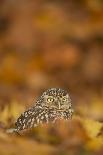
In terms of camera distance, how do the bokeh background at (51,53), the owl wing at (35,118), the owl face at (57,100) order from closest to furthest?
the owl wing at (35,118), the owl face at (57,100), the bokeh background at (51,53)

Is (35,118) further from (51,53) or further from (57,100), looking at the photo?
(51,53)

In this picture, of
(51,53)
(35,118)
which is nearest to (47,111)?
(35,118)

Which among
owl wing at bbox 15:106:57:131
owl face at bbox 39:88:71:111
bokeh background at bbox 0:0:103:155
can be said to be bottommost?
owl wing at bbox 15:106:57:131

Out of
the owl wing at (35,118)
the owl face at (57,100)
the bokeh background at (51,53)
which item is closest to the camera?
the owl wing at (35,118)

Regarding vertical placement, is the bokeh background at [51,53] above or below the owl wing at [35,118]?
above

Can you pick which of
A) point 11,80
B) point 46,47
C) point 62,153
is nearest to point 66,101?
point 62,153

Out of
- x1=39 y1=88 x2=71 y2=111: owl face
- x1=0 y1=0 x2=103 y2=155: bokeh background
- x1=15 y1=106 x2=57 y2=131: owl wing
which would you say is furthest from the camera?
x1=0 y1=0 x2=103 y2=155: bokeh background
